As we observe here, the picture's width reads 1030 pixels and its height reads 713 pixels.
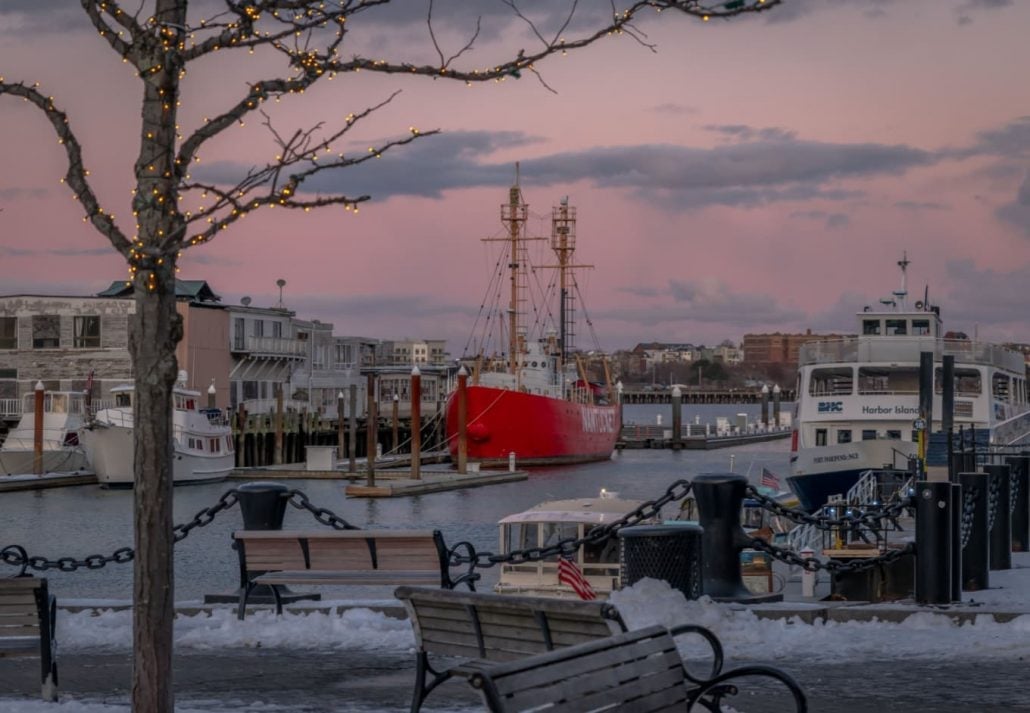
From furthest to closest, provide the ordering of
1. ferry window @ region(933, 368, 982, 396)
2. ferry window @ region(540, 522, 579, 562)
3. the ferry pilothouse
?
1. ferry window @ region(933, 368, 982, 396)
2. the ferry pilothouse
3. ferry window @ region(540, 522, 579, 562)

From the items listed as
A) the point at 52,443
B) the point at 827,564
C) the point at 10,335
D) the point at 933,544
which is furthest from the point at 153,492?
the point at 10,335

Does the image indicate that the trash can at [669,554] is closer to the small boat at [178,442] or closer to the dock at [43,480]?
the small boat at [178,442]

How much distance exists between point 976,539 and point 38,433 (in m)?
59.4

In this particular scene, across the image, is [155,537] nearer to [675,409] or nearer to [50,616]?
[50,616]

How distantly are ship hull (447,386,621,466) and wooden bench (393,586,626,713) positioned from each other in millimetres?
79144

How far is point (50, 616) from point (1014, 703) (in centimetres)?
620

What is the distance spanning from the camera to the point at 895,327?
48094 mm

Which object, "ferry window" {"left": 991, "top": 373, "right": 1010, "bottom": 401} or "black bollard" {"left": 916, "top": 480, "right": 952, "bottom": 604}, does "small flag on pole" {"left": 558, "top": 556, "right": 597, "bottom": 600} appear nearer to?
"black bollard" {"left": 916, "top": 480, "right": 952, "bottom": 604}

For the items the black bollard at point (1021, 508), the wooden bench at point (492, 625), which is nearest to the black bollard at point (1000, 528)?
the black bollard at point (1021, 508)

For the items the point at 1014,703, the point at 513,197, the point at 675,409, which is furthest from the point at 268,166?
the point at 675,409

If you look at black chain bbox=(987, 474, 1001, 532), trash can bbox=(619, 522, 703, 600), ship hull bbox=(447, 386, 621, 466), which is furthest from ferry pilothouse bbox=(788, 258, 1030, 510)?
ship hull bbox=(447, 386, 621, 466)

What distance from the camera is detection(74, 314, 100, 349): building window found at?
8656 centimetres

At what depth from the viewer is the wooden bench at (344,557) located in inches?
526

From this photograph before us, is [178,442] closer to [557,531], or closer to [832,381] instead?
[832,381]
